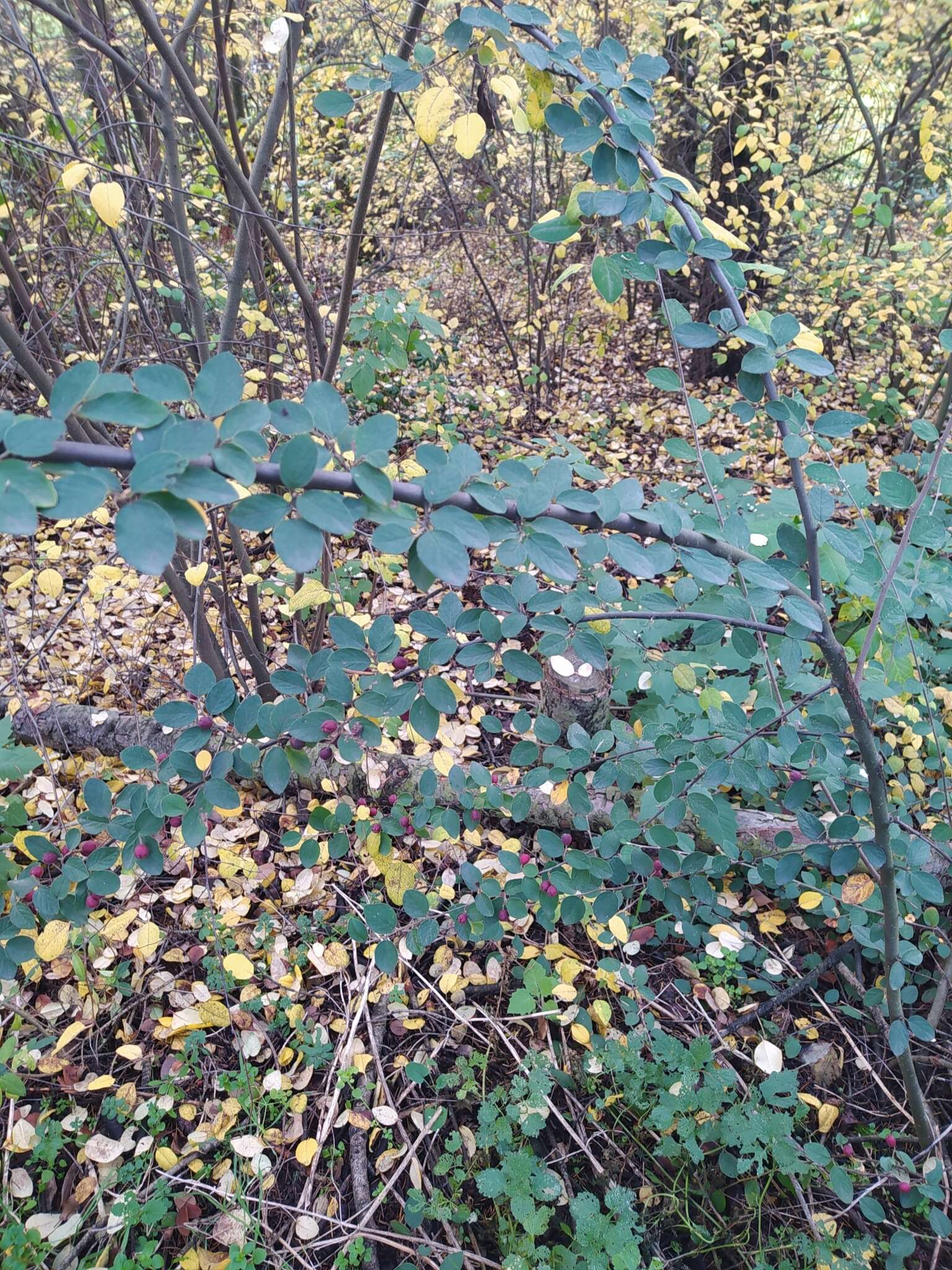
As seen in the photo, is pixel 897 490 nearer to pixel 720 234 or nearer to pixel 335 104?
pixel 720 234

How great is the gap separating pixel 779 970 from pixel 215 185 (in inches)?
164

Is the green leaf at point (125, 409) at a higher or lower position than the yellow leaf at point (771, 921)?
higher

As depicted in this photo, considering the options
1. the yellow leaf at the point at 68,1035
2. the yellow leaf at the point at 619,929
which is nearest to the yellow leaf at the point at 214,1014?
the yellow leaf at the point at 68,1035

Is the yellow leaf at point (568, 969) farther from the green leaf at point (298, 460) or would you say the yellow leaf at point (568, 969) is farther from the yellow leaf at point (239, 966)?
the green leaf at point (298, 460)

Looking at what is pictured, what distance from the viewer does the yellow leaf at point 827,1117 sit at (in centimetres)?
147

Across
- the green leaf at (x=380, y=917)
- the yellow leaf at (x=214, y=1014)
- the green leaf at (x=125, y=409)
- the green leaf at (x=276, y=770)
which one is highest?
the green leaf at (x=125, y=409)

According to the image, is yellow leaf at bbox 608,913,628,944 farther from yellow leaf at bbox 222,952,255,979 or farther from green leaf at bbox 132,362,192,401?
green leaf at bbox 132,362,192,401

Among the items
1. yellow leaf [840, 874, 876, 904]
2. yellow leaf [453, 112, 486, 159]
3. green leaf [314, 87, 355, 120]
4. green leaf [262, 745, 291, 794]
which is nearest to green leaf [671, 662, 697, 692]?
yellow leaf [840, 874, 876, 904]

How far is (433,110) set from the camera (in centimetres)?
109

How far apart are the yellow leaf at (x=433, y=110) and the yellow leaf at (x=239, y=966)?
167 cm

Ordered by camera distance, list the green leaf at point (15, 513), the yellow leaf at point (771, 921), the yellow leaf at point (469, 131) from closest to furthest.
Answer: the green leaf at point (15, 513) < the yellow leaf at point (469, 131) < the yellow leaf at point (771, 921)

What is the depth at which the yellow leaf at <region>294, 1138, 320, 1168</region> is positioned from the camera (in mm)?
1481

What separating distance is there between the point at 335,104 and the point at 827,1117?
2.03 metres

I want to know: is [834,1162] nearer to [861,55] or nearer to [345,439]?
[345,439]
